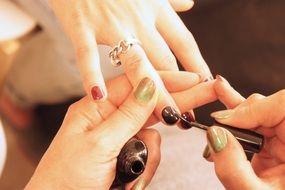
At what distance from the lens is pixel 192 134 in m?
1.02

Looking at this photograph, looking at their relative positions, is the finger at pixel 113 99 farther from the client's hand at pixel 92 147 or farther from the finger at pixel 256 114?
the finger at pixel 256 114

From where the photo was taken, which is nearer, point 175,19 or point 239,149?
A: point 239,149

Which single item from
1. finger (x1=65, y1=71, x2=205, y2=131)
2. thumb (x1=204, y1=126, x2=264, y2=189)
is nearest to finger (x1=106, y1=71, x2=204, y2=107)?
finger (x1=65, y1=71, x2=205, y2=131)

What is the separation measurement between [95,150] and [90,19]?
334 millimetres

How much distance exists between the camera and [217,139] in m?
0.62

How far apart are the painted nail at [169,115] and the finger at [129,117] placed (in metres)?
0.05

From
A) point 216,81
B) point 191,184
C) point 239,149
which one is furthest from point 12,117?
point 239,149

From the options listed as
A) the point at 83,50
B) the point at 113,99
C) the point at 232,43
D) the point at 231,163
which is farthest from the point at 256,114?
the point at 232,43

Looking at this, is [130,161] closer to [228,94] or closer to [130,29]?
[228,94]

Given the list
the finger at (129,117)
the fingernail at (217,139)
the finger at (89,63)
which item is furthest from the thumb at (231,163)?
the finger at (89,63)

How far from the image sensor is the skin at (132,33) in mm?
844

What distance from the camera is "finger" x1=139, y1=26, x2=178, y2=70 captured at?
900mm

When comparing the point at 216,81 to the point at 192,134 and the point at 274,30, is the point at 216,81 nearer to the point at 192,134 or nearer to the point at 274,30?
the point at 192,134

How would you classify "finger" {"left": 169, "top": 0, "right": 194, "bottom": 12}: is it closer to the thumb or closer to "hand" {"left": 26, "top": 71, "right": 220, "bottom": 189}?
"hand" {"left": 26, "top": 71, "right": 220, "bottom": 189}
